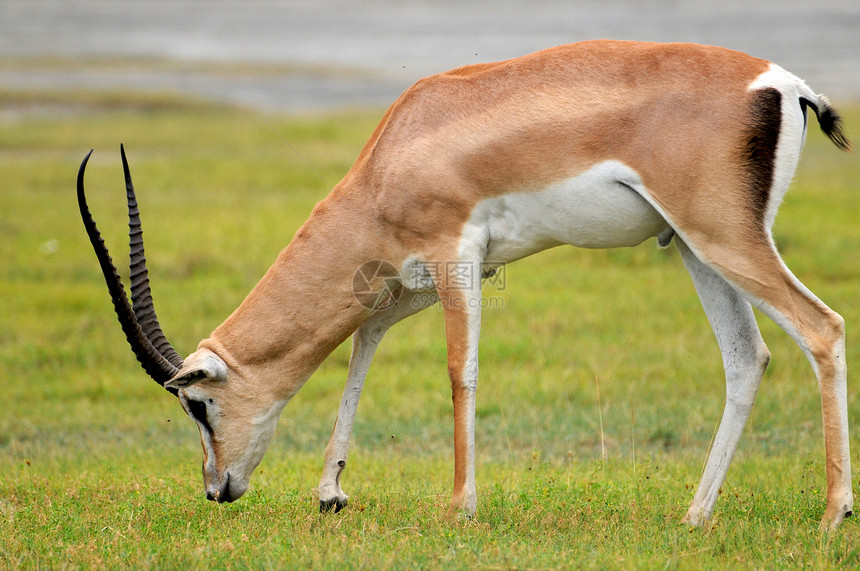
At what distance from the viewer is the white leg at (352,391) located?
5715 millimetres

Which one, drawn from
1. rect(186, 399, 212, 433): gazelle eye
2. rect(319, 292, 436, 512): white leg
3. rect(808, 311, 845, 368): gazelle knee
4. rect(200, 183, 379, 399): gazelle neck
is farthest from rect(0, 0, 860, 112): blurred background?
rect(808, 311, 845, 368): gazelle knee

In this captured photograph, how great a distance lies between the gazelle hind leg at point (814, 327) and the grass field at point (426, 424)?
27cm

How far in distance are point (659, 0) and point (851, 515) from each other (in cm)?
5671

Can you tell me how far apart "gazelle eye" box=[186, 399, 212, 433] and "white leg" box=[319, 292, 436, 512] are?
0.73 metres

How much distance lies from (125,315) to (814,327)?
3.52 metres

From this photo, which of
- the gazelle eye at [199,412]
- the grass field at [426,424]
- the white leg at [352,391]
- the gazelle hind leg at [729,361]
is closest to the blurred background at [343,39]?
the grass field at [426,424]

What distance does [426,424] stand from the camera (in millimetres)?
7734

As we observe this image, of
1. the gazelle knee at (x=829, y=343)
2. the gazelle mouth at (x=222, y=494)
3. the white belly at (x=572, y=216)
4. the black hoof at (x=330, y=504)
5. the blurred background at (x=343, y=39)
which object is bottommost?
the blurred background at (x=343, y=39)

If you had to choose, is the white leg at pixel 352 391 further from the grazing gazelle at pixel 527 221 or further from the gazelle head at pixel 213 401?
the gazelle head at pixel 213 401

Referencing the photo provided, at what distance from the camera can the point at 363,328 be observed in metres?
5.98

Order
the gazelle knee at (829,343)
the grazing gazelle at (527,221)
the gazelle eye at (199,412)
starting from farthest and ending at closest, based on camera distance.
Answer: the gazelle eye at (199,412) → the grazing gazelle at (527,221) → the gazelle knee at (829,343)

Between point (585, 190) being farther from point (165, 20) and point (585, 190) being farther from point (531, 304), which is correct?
point (165, 20)

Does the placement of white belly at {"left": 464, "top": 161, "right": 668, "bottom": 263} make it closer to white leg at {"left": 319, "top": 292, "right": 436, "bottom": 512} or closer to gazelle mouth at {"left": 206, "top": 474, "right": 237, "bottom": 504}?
white leg at {"left": 319, "top": 292, "right": 436, "bottom": 512}

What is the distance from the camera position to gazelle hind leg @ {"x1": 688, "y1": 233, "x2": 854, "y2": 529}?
4.77 metres
